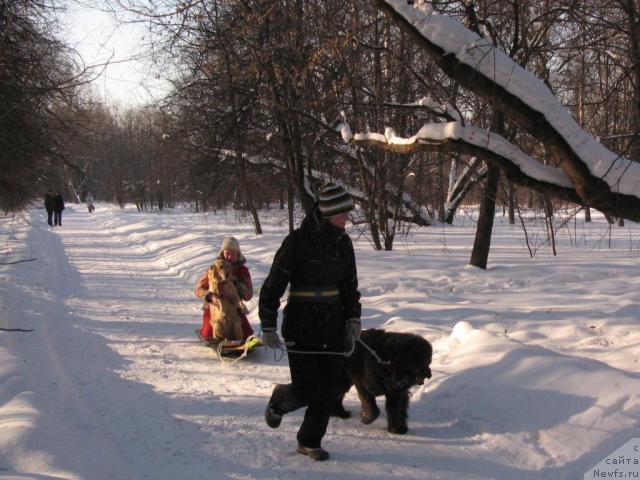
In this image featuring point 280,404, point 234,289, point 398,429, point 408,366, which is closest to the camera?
point 280,404

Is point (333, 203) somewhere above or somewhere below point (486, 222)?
above

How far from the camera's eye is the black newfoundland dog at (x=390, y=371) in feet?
13.7

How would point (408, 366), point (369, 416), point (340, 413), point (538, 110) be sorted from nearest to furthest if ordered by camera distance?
point (408, 366) → point (369, 416) → point (340, 413) → point (538, 110)

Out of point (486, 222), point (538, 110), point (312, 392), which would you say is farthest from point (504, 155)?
point (486, 222)

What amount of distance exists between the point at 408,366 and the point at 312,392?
2.59ft

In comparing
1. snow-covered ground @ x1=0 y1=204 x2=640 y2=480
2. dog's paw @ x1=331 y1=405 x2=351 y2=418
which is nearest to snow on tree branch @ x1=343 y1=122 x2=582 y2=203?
snow-covered ground @ x1=0 y1=204 x2=640 y2=480

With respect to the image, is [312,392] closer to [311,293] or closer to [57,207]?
[311,293]

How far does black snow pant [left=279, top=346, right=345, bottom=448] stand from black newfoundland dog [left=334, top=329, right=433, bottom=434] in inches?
19.7

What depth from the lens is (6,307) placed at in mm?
8539

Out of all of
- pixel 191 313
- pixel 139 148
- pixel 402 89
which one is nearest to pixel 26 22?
pixel 191 313

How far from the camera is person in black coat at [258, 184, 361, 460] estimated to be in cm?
384

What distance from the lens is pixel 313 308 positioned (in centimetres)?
388

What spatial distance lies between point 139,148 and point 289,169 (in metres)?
45.2

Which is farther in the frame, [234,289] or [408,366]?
[234,289]
